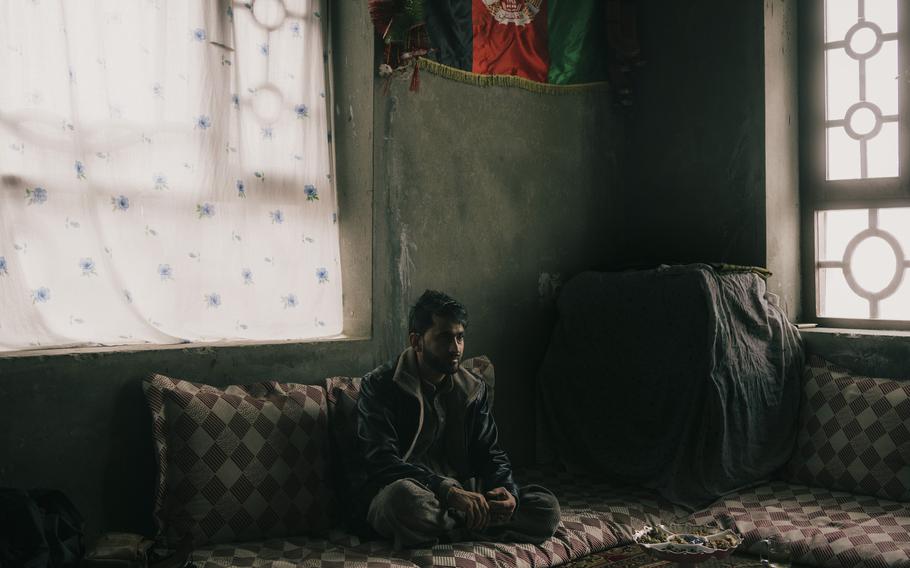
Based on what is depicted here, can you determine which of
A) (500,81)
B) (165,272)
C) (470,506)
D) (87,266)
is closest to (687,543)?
(470,506)

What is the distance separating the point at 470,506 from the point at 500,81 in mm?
2108

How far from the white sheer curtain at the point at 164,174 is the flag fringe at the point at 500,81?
1.81 feet

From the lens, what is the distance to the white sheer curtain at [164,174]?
9.22 feet

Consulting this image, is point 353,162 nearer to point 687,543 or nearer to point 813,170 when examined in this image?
point 687,543

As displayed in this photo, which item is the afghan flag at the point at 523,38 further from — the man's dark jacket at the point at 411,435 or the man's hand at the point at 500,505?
the man's hand at the point at 500,505

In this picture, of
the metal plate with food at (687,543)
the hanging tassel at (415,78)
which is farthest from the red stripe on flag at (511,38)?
the metal plate with food at (687,543)

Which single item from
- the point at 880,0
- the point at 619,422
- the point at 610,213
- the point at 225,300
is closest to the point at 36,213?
the point at 225,300

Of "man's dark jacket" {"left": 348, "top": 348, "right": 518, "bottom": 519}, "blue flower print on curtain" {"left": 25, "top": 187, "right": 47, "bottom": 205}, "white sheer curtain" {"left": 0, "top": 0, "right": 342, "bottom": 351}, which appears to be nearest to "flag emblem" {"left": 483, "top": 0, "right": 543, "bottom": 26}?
"white sheer curtain" {"left": 0, "top": 0, "right": 342, "bottom": 351}

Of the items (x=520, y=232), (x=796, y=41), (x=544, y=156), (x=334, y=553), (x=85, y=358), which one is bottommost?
(x=334, y=553)

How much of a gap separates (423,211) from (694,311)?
122cm

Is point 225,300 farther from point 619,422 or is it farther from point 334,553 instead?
point 619,422

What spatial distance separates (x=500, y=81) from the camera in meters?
4.19

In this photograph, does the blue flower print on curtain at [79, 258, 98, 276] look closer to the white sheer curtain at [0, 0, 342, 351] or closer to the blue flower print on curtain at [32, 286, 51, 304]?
the white sheer curtain at [0, 0, 342, 351]

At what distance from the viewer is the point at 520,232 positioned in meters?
4.27
